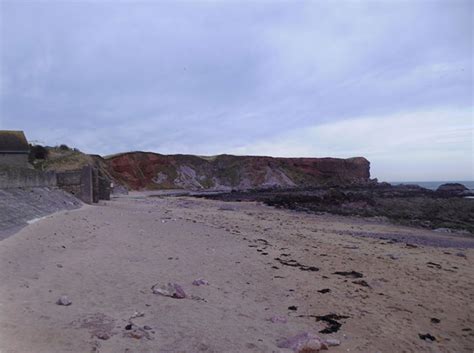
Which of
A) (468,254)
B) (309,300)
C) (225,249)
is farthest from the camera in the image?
(468,254)

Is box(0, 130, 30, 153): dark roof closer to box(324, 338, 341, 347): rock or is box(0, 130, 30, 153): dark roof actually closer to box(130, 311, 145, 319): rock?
box(130, 311, 145, 319): rock

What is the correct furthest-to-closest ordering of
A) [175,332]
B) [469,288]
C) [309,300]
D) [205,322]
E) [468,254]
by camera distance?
1. [468,254]
2. [469,288]
3. [309,300]
4. [205,322]
5. [175,332]

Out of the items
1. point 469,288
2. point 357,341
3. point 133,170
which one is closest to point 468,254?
point 469,288

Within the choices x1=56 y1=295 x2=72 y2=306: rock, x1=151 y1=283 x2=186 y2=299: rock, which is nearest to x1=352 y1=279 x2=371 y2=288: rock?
x1=151 y1=283 x2=186 y2=299: rock

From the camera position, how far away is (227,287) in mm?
6719

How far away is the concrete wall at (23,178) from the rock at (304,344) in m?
10.6

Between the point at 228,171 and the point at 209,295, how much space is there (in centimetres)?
6735

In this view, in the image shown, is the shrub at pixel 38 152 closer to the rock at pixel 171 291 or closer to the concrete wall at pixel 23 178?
the concrete wall at pixel 23 178

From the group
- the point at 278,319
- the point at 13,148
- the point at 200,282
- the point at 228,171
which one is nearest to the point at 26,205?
the point at 200,282

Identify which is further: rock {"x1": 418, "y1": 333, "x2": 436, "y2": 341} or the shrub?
the shrub

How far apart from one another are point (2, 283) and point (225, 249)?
5.84 meters

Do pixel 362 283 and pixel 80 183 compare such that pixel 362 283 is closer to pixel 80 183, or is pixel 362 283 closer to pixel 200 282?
pixel 200 282

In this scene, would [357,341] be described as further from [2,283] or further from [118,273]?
[2,283]

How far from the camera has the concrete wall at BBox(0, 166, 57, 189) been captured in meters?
12.0
